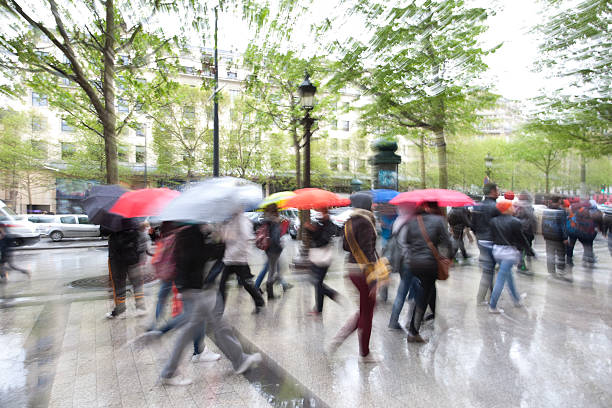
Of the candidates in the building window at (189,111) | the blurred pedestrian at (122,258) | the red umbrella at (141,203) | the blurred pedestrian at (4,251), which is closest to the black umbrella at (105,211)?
the blurred pedestrian at (122,258)

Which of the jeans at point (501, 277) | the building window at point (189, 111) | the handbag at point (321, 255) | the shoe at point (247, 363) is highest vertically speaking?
the building window at point (189, 111)

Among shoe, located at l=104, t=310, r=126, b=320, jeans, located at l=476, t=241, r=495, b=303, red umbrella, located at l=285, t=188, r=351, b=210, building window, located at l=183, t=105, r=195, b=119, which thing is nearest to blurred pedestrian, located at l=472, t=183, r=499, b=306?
jeans, located at l=476, t=241, r=495, b=303

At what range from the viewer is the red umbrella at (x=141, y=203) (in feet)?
14.1

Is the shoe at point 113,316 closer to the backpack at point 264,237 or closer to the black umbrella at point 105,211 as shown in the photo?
the black umbrella at point 105,211

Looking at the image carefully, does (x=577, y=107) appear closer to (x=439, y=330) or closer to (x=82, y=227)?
(x=439, y=330)

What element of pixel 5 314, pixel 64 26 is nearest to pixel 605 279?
pixel 5 314

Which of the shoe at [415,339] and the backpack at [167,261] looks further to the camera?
the shoe at [415,339]

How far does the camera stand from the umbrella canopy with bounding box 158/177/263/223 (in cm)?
287

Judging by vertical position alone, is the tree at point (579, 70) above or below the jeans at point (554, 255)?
above

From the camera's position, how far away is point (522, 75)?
368 inches

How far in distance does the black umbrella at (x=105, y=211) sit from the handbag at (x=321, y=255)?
2.50 metres

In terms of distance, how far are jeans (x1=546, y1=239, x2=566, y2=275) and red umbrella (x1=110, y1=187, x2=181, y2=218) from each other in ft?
28.6

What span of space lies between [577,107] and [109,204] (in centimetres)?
1132

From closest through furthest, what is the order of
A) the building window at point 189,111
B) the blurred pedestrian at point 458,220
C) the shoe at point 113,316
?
the shoe at point 113,316, the blurred pedestrian at point 458,220, the building window at point 189,111
